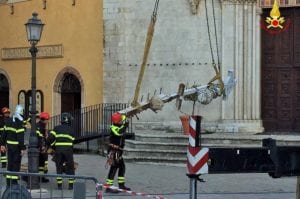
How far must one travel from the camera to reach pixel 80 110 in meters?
23.8

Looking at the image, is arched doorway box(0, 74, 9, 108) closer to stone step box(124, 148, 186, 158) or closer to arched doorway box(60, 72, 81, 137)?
arched doorway box(60, 72, 81, 137)

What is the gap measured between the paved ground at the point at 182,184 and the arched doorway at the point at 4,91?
37.5 ft

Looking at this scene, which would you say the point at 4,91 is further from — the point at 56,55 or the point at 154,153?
the point at 154,153

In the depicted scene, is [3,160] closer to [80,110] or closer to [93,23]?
[80,110]

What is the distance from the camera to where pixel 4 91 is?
28609 mm

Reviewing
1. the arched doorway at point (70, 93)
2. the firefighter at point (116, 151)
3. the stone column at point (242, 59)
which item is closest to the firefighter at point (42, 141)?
the firefighter at point (116, 151)

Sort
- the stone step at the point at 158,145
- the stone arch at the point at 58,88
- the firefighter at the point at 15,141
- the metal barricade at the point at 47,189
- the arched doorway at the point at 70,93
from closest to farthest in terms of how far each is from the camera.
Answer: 1. the metal barricade at the point at 47,189
2. the firefighter at the point at 15,141
3. the stone step at the point at 158,145
4. the stone arch at the point at 58,88
5. the arched doorway at the point at 70,93

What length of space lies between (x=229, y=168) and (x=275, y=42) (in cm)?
1345

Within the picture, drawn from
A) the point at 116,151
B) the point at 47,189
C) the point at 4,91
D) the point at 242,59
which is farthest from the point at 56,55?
the point at 47,189

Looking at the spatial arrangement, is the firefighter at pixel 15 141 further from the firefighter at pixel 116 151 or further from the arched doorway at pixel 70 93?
the arched doorway at pixel 70 93

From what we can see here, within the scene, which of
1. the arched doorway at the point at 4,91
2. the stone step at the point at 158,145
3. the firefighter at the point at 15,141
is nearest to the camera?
the firefighter at the point at 15,141

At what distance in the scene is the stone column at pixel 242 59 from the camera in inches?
796

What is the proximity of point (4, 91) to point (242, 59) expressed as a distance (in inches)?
506

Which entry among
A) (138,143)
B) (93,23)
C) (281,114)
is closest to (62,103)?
(93,23)
